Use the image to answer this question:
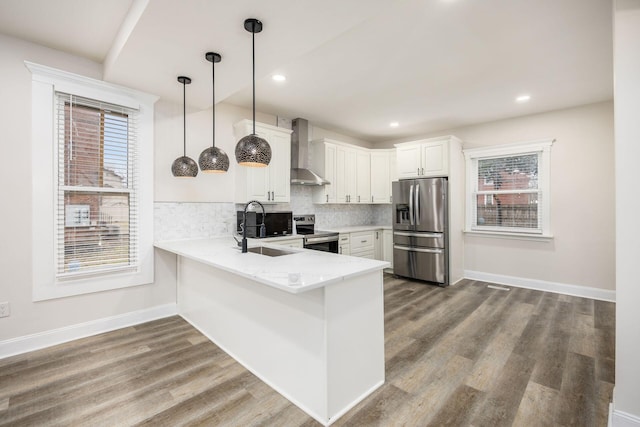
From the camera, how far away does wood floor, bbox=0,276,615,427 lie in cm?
175

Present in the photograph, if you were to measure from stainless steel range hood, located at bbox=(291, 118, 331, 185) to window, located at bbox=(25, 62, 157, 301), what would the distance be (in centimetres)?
206

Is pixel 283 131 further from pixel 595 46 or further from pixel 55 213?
pixel 595 46

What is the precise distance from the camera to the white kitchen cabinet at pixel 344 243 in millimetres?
4707

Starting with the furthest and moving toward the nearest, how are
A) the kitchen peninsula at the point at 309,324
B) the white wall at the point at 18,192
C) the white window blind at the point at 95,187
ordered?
the white window blind at the point at 95,187 → the white wall at the point at 18,192 → the kitchen peninsula at the point at 309,324

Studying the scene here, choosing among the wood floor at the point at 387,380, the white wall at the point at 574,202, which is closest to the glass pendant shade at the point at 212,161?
the wood floor at the point at 387,380

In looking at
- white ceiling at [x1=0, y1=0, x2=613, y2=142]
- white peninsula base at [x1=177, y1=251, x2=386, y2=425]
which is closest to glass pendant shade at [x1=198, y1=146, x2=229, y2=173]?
white ceiling at [x1=0, y1=0, x2=613, y2=142]

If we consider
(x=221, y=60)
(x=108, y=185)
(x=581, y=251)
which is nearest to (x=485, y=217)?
(x=581, y=251)

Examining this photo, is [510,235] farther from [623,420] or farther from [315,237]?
[623,420]

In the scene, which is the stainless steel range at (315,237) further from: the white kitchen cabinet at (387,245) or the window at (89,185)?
the window at (89,185)

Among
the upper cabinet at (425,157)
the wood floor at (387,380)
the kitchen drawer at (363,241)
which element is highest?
the upper cabinet at (425,157)

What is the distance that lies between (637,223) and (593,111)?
11.2 ft

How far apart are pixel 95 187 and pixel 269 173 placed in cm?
194

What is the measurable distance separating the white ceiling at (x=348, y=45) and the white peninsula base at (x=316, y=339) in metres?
1.72

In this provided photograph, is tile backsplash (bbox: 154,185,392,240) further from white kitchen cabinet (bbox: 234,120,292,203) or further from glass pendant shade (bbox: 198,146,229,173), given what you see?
glass pendant shade (bbox: 198,146,229,173)
